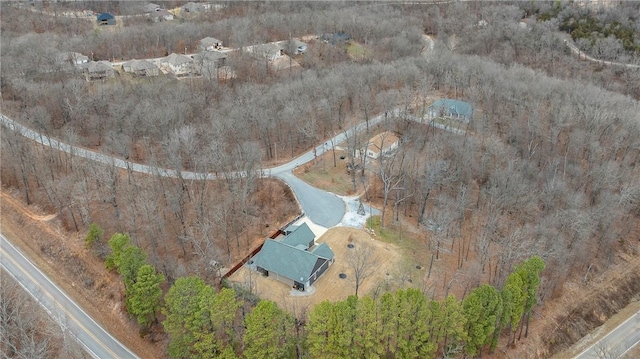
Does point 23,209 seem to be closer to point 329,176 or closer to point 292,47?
point 329,176

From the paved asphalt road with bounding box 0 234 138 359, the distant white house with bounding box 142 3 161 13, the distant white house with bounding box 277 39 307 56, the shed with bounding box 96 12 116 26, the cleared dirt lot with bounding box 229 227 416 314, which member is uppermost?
the distant white house with bounding box 142 3 161 13

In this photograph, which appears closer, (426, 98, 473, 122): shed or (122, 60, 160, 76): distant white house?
(426, 98, 473, 122): shed

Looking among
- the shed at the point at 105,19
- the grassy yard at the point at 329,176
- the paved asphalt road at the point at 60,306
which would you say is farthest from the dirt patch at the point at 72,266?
the shed at the point at 105,19

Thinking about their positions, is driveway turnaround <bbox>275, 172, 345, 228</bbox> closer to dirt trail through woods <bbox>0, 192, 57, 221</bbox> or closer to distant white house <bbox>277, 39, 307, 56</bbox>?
dirt trail through woods <bbox>0, 192, 57, 221</bbox>

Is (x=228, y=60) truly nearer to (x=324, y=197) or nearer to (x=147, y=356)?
(x=324, y=197)

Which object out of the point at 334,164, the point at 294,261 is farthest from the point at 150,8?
the point at 294,261

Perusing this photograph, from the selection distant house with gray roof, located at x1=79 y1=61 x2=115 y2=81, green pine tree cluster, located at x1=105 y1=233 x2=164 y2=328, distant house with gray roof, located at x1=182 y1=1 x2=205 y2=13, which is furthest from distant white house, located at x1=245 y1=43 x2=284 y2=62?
green pine tree cluster, located at x1=105 y1=233 x2=164 y2=328

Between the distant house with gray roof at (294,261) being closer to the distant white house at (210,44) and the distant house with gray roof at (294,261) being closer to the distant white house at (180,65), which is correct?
the distant white house at (180,65)
